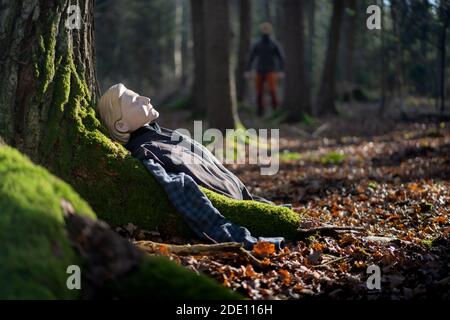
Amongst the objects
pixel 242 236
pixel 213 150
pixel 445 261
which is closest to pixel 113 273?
pixel 242 236

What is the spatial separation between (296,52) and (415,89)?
1310 centimetres

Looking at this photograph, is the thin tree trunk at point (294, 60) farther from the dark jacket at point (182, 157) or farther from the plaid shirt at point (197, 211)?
the plaid shirt at point (197, 211)

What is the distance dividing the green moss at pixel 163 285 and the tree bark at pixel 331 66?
1845cm

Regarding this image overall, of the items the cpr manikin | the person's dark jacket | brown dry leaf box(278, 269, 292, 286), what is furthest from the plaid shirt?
the person's dark jacket

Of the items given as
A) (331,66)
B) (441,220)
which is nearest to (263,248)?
(441,220)

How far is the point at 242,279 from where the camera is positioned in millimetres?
4109

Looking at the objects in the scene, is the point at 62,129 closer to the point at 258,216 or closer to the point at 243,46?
the point at 258,216

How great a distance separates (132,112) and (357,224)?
2.65 m

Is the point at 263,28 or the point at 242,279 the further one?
the point at 263,28

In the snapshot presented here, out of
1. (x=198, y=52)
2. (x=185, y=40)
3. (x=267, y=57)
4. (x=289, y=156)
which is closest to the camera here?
(x=289, y=156)

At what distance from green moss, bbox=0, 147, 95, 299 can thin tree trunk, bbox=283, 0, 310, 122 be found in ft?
50.3

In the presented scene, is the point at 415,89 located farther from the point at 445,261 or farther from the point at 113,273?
the point at 113,273

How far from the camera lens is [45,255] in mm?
2885

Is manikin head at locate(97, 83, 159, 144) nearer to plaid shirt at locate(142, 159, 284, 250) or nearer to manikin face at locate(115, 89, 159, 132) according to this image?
manikin face at locate(115, 89, 159, 132)
